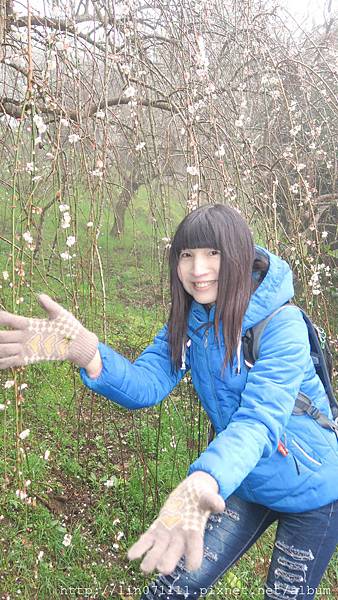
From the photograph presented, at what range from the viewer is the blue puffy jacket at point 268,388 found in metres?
1.25

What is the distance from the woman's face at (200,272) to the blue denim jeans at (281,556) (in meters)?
0.60

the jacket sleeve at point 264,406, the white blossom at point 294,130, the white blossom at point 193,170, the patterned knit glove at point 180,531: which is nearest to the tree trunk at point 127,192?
the white blossom at point 193,170

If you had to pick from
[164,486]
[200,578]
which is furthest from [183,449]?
[200,578]

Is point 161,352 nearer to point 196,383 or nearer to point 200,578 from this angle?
point 196,383

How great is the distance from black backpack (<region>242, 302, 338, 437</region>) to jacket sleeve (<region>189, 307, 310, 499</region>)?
0.07ft

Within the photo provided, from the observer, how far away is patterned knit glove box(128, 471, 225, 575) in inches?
34.9

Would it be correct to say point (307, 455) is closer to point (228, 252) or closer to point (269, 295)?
point (269, 295)

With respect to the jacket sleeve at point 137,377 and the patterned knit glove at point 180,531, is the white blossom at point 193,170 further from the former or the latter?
the patterned knit glove at point 180,531

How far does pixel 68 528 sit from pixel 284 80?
229 centimetres

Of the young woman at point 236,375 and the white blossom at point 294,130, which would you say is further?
the white blossom at point 294,130

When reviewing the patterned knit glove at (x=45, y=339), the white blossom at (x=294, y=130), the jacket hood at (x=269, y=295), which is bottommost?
the patterned knit glove at (x=45, y=339)

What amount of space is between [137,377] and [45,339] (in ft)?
0.94

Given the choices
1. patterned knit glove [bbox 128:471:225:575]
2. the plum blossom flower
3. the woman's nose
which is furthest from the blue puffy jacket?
the plum blossom flower

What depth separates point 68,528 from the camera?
2.50 meters
